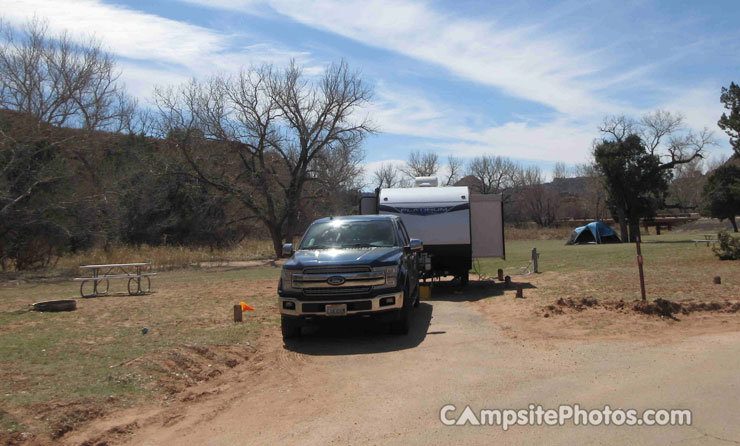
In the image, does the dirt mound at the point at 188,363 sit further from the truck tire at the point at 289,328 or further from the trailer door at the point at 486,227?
the trailer door at the point at 486,227

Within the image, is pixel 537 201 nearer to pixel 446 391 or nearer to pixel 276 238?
pixel 276 238

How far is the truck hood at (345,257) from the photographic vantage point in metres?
8.87

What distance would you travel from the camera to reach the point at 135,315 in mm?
11422

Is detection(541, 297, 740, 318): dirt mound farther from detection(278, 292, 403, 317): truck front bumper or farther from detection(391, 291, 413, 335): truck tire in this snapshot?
detection(278, 292, 403, 317): truck front bumper

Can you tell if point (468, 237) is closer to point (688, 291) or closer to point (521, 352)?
point (688, 291)

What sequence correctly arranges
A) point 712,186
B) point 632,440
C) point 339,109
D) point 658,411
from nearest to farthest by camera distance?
point 632,440, point 658,411, point 339,109, point 712,186

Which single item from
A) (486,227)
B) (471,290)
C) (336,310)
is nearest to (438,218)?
(486,227)

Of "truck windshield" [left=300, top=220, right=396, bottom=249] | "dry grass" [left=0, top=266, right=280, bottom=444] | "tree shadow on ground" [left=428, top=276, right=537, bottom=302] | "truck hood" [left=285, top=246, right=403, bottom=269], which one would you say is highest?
"truck windshield" [left=300, top=220, right=396, bottom=249]

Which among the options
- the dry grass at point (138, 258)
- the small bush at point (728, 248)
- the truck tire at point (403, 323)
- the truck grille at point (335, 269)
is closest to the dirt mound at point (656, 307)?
the truck tire at point (403, 323)

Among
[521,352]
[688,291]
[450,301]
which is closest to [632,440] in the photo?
[521,352]

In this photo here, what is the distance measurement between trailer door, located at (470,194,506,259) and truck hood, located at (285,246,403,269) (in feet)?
22.3

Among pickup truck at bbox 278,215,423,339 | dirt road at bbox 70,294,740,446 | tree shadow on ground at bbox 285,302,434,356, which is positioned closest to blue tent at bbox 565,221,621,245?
tree shadow on ground at bbox 285,302,434,356

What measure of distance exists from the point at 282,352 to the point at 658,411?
16.8ft

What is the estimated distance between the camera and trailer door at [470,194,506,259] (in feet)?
53.1
